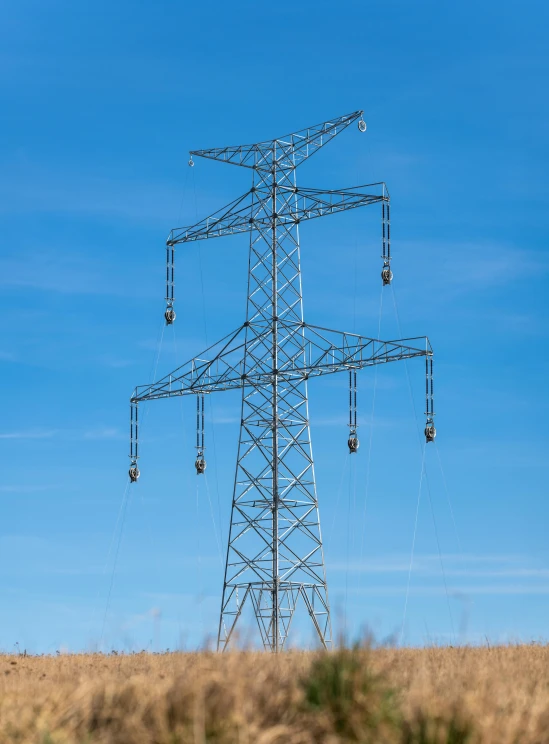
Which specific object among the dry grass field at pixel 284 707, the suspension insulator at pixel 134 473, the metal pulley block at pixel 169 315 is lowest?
the dry grass field at pixel 284 707

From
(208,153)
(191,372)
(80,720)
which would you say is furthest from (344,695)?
(208,153)

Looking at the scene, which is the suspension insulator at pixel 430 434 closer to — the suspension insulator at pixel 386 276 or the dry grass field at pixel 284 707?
the suspension insulator at pixel 386 276

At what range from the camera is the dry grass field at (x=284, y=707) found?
38.5 ft

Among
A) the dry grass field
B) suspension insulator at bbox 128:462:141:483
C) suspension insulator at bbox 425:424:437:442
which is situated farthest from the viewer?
suspension insulator at bbox 128:462:141:483

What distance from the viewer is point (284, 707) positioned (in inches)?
494

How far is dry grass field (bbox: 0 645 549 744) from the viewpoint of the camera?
11734 millimetres

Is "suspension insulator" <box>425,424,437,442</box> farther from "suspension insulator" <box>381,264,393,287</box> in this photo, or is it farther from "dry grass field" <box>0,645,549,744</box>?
"dry grass field" <box>0,645,549,744</box>

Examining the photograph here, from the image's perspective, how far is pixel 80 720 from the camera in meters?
13.0

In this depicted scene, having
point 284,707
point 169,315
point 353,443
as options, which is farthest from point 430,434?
point 284,707

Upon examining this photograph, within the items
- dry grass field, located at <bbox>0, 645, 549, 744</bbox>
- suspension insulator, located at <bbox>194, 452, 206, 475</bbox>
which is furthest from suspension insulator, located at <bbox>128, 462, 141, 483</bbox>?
dry grass field, located at <bbox>0, 645, 549, 744</bbox>

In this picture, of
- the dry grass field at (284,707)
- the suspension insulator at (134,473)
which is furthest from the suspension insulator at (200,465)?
the dry grass field at (284,707)

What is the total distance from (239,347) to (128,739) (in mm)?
25452

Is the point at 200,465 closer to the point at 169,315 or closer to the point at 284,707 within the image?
the point at 169,315

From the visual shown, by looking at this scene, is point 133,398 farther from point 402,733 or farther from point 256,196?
point 402,733
